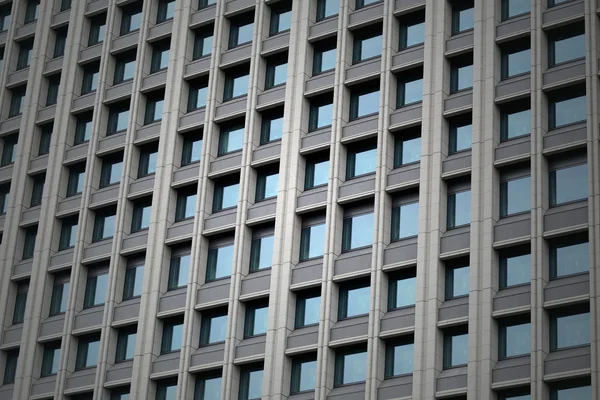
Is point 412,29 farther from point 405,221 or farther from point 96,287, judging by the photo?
point 96,287

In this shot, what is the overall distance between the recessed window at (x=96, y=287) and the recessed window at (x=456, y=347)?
21.8m

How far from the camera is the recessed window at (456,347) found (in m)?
62.4

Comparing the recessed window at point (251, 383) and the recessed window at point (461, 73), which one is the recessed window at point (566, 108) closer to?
the recessed window at point (461, 73)

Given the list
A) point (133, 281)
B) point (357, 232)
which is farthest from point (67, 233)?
Result: point (357, 232)

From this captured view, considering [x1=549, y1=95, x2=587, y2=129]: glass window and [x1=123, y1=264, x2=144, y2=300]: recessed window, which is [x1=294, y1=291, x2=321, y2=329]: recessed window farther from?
[x1=549, y1=95, x2=587, y2=129]: glass window

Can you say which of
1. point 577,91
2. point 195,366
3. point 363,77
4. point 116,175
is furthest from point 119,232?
point 577,91

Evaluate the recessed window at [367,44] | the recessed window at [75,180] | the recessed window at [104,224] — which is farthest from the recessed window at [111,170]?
the recessed window at [367,44]

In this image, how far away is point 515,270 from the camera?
63.0 meters

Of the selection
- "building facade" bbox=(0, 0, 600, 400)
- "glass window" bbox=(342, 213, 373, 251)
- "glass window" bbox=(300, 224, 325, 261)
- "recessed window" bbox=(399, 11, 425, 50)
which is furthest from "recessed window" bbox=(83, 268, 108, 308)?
"recessed window" bbox=(399, 11, 425, 50)

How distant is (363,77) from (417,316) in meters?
14.2

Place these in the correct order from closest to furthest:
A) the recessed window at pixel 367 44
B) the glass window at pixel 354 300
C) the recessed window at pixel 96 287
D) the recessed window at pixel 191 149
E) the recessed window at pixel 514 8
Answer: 1. the glass window at pixel 354 300
2. the recessed window at pixel 514 8
3. the recessed window at pixel 367 44
4. the recessed window at pixel 96 287
5. the recessed window at pixel 191 149

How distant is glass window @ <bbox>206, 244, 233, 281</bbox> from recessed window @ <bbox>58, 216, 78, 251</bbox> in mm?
10773

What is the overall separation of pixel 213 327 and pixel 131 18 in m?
23.3

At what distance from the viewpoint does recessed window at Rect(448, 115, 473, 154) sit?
6725 centimetres
